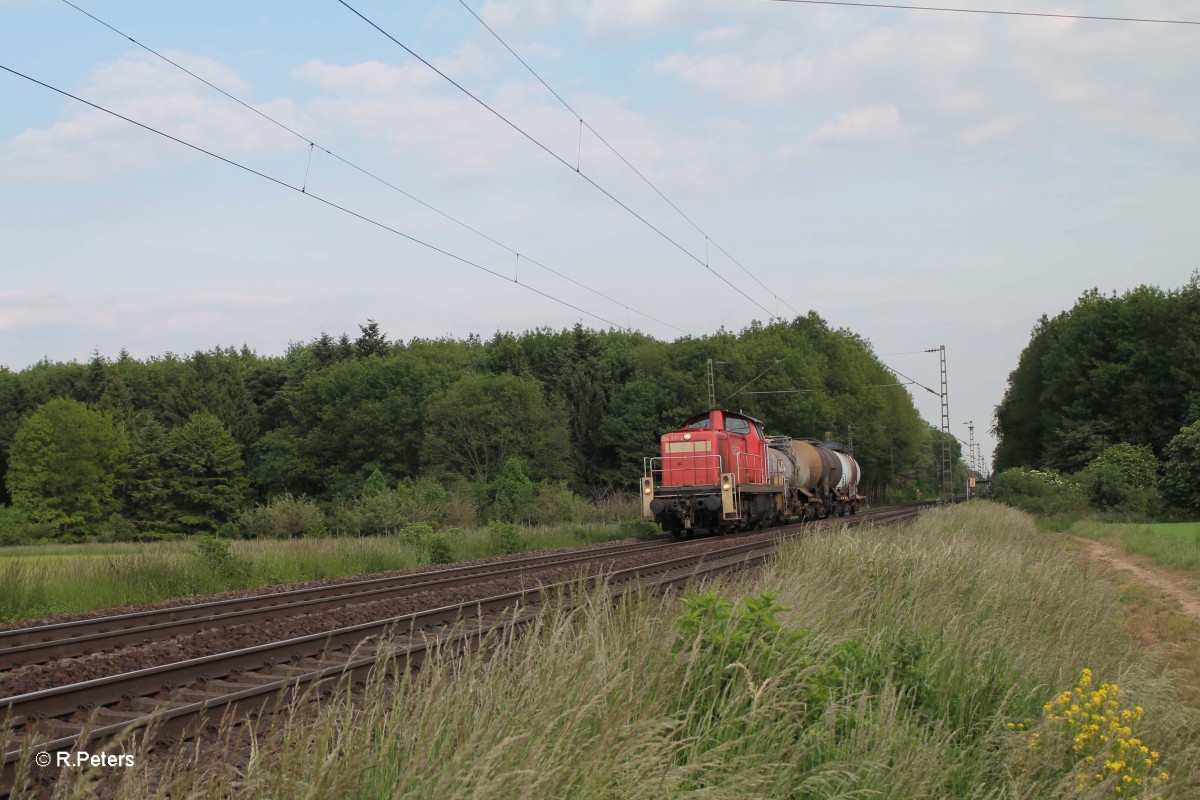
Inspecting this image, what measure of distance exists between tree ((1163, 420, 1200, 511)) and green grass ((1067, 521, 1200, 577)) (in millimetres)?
5072

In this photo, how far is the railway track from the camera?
4.65 metres

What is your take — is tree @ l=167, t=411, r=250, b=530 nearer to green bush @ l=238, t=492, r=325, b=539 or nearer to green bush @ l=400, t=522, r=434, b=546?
green bush @ l=238, t=492, r=325, b=539

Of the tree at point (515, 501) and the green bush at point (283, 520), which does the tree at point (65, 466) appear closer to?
the green bush at point (283, 520)

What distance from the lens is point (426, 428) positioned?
198 ft

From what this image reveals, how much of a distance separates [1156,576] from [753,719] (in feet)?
61.5

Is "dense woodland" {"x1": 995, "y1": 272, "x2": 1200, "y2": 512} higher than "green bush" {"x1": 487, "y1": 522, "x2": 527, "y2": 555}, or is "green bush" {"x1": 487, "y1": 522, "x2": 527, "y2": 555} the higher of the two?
"dense woodland" {"x1": 995, "y1": 272, "x2": 1200, "y2": 512}

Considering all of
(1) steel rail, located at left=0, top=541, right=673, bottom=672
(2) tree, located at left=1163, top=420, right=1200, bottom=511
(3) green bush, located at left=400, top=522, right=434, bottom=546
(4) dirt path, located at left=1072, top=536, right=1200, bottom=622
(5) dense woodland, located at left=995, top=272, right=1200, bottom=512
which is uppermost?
(5) dense woodland, located at left=995, top=272, right=1200, bottom=512

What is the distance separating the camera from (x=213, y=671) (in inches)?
296

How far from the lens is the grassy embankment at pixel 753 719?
10.4 ft

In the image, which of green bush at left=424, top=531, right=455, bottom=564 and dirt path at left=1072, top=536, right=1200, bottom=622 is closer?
dirt path at left=1072, top=536, right=1200, bottom=622

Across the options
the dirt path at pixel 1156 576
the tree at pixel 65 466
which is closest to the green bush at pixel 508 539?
the dirt path at pixel 1156 576

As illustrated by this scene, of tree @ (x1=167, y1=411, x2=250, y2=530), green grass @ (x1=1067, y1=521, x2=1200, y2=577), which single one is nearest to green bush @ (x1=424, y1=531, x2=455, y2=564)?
green grass @ (x1=1067, y1=521, x2=1200, y2=577)

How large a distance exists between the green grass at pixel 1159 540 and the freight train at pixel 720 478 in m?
9.97

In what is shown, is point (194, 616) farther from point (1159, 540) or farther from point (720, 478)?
point (1159, 540)
